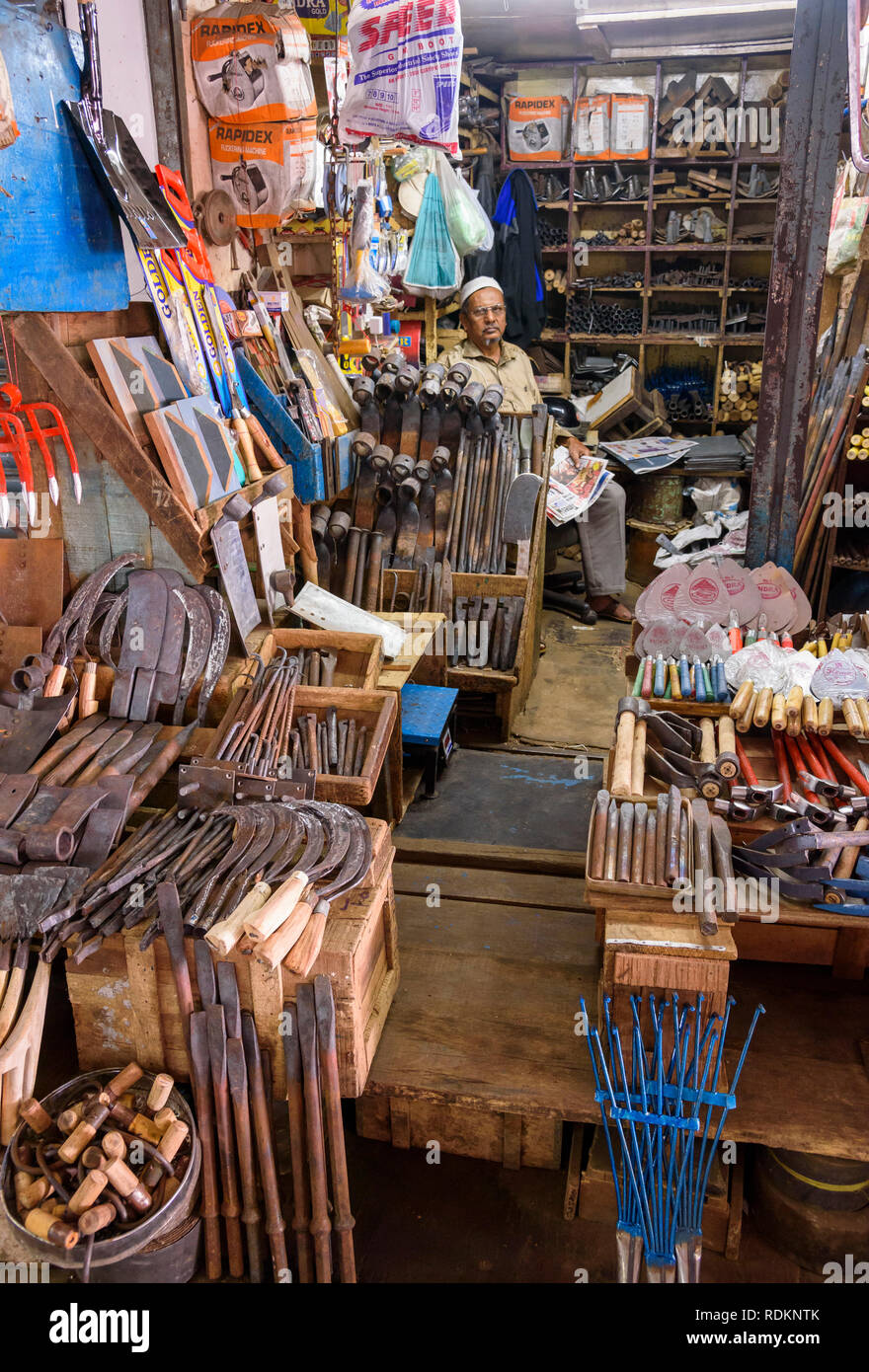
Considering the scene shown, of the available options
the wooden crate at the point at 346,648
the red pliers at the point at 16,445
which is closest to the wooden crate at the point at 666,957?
the wooden crate at the point at 346,648

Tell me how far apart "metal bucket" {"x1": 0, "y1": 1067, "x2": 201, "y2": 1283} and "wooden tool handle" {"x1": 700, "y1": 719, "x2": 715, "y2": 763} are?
1728 millimetres

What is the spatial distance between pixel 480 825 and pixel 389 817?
397 mm

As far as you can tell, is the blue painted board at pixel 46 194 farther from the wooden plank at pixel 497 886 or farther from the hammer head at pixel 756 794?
the hammer head at pixel 756 794

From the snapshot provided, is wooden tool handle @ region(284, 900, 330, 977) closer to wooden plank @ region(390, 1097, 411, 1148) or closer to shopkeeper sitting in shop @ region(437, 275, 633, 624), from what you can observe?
wooden plank @ region(390, 1097, 411, 1148)

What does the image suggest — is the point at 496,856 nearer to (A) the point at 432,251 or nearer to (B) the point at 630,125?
(A) the point at 432,251

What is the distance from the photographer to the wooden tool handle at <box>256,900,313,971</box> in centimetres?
212

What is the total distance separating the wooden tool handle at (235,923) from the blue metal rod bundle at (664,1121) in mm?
905

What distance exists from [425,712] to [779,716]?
1.89m

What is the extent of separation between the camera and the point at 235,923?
7.03 feet

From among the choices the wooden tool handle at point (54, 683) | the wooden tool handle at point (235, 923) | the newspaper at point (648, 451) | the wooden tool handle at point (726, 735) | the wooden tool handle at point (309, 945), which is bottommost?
the wooden tool handle at point (309, 945)

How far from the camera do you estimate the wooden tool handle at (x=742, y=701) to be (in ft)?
9.73

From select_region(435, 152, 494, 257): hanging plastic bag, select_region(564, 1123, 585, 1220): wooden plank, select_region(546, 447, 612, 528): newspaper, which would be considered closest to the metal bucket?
select_region(564, 1123, 585, 1220): wooden plank
